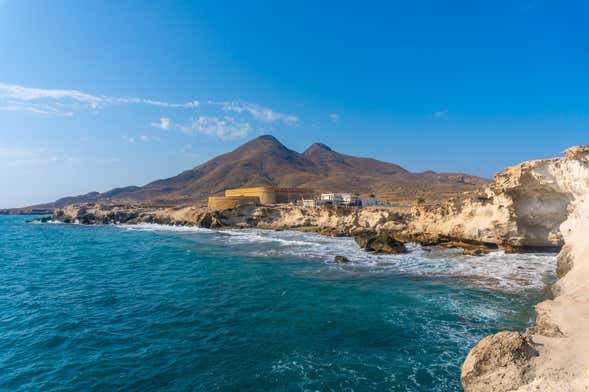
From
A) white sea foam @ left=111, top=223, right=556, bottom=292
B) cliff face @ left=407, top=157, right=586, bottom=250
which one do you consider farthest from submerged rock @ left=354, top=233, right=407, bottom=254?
cliff face @ left=407, top=157, right=586, bottom=250

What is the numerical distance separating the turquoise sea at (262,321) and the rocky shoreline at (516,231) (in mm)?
1913

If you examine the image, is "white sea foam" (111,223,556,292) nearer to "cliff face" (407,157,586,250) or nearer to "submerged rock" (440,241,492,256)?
"submerged rock" (440,241,492,256)

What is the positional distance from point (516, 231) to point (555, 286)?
1518 cm

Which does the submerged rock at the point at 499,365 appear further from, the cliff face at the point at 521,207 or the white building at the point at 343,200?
the white building at the point at 343,200

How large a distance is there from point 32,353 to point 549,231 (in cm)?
3632

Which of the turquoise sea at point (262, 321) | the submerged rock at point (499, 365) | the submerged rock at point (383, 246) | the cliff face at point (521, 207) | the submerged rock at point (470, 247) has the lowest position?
the turquoise sea at point (262, 321)

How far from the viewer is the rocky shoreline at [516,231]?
7.69 m

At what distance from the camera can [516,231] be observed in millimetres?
29734

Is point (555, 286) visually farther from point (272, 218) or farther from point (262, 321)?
point (272, 218)

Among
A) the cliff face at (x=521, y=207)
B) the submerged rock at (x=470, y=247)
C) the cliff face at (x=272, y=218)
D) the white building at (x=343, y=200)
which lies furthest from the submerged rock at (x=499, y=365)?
the white building at (x=343, y=200)

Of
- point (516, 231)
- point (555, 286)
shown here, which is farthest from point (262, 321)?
point (516, 231)

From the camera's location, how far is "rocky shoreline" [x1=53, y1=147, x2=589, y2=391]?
303 inches

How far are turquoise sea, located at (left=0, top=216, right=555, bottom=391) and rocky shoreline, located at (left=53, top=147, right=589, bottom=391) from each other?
6.28 ft

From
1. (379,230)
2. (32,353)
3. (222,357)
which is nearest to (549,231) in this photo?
(379,230)
